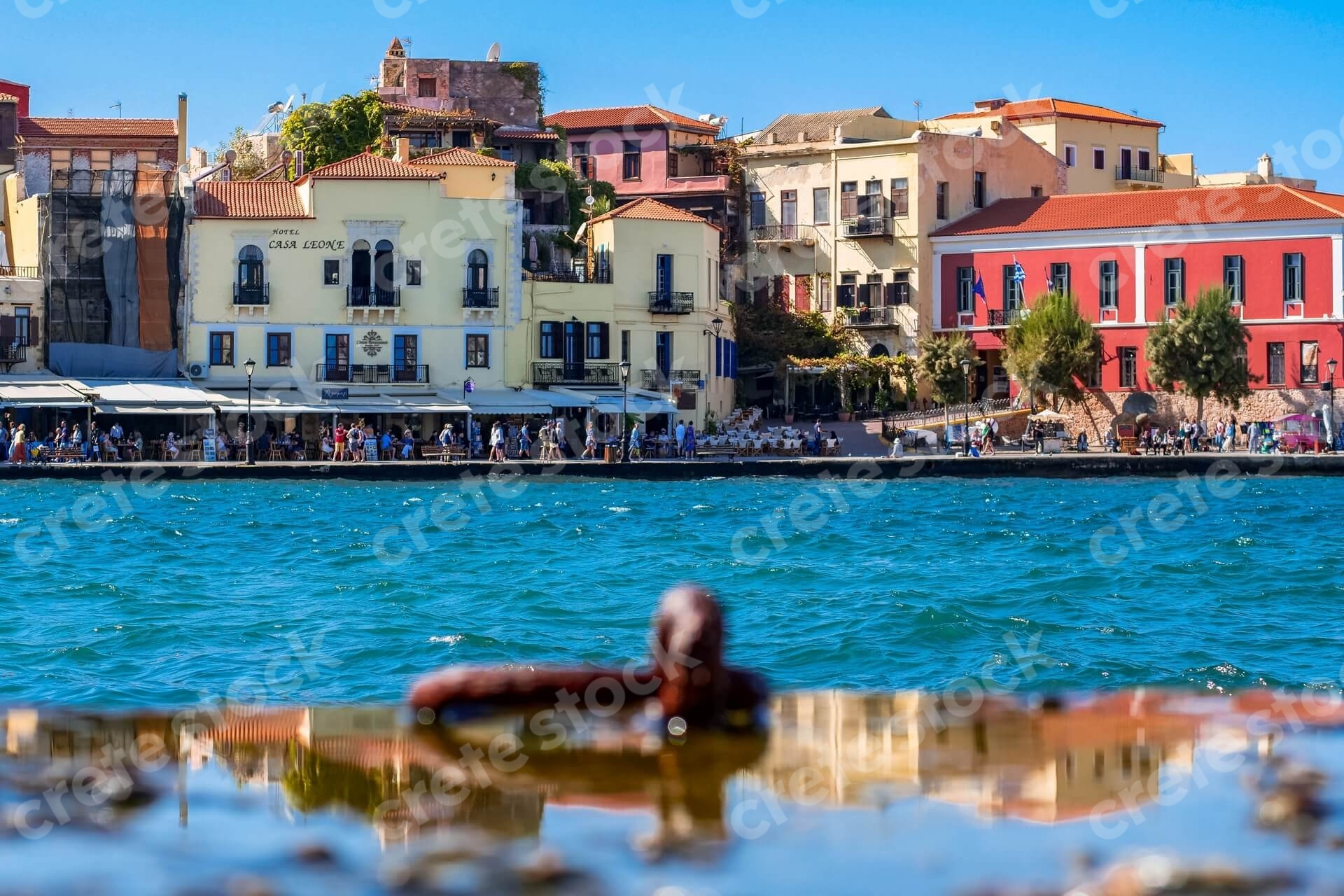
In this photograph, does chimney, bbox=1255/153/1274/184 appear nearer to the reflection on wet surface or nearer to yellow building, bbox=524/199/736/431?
yellow building, bbox=524/199/736/431

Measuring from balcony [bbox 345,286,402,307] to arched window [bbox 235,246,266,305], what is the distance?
88.7 inches

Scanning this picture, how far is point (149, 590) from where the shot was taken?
73.0ft

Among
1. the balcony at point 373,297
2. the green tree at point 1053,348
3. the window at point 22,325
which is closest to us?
the window at point 22,325

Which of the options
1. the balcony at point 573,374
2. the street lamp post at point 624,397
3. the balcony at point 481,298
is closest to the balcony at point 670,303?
the street lamp post at point 624,397

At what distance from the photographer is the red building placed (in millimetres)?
54344

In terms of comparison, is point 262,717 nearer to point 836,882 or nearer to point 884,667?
point 836,882

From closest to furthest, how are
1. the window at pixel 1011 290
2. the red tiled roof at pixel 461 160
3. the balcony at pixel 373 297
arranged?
the balcony at pixel 373 297 → the red tiled roof at pixel 461 160 → the window at pixel 1011 290

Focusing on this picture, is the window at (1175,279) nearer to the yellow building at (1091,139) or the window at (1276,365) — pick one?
the window at (1276,365)

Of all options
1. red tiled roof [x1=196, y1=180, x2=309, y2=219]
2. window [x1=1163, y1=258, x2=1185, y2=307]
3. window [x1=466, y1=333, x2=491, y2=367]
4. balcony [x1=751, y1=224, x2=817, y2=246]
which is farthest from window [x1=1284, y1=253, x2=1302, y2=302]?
red tiled roof [x1=196, y1=180, x2=309, y2=219]

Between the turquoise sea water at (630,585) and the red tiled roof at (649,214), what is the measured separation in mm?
14208

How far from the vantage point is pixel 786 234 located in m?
63.2

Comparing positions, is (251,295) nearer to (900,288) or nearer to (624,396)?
(624,396)

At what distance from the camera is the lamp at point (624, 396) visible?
47531mm

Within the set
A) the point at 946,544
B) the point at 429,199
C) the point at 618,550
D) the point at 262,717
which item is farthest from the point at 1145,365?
the point at 262,717
